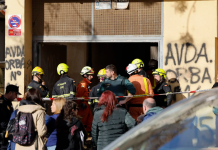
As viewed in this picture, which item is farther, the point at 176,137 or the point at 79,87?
the point at 79,87

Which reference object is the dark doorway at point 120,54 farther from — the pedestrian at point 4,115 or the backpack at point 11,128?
the backpack at point 11,128

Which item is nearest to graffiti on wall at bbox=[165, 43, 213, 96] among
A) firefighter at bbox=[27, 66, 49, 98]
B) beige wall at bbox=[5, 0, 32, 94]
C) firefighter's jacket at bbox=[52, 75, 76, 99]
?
firefighter's jacket at bbox=[52, 75, 76, 99]

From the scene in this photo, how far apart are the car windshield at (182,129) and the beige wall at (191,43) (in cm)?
691

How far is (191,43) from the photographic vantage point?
8602 mm

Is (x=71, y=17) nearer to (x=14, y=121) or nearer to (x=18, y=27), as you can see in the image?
(x=18, y=27)

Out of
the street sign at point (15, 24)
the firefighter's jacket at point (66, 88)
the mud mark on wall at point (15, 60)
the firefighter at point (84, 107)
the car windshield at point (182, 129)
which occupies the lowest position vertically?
the firefighter at point (84, 107)

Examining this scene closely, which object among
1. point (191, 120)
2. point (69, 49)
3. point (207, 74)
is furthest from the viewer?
point (69, 49)

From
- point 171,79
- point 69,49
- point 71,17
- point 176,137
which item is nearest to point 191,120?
point 176,137

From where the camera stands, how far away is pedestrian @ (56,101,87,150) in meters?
5.01

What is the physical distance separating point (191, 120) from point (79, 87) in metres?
7.19

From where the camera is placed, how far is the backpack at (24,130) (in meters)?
5.03

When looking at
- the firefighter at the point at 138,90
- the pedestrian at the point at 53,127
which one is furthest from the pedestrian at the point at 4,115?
the firefighter at the point at 138,90

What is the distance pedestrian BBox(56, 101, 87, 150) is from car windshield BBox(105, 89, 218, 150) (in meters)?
3.17

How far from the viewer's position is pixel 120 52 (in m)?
16.7
